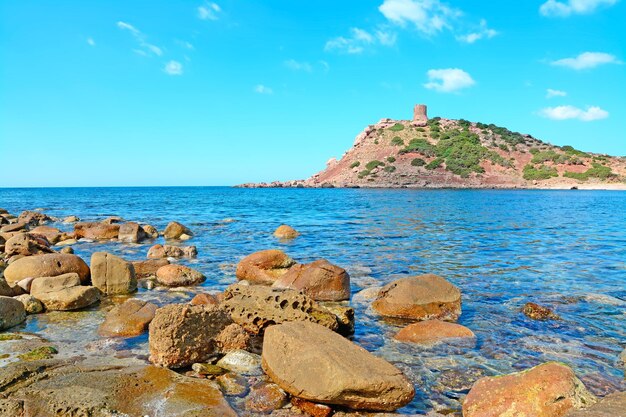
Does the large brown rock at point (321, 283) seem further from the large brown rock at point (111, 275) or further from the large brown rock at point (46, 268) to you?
the large brown rock at point (46, 268)

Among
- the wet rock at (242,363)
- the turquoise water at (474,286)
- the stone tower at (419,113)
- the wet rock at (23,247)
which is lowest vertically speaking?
the turquoise water at (474,286)

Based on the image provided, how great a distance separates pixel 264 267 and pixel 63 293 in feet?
16.4

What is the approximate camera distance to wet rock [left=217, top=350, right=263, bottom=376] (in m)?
5.94

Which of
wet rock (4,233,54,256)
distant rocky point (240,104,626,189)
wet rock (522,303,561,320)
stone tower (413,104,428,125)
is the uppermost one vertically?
stone tower (413,104,428,125)

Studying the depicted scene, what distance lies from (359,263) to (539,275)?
5543 mm

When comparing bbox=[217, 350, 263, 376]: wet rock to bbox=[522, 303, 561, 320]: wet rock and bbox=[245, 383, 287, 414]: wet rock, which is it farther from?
bbox=[522, 303, 561, 320]: wet rock

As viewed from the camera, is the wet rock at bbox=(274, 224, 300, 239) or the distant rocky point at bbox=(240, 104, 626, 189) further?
the distant rocky point at bbox=(240, 104, 626, 189)

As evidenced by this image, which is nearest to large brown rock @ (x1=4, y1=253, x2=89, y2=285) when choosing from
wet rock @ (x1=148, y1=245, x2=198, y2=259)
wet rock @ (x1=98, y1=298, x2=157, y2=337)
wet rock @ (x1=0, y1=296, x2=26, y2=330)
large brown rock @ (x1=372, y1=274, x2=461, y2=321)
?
wet rock @ (x1=0, y1=296, x2=26, y2=330)

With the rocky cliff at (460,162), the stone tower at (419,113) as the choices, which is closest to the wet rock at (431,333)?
the rocky cliff at (460,162)

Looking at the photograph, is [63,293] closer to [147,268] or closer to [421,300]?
[147,268]

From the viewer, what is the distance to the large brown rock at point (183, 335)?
20.0 ft

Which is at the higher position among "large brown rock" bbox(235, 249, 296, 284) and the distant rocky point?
the distant rocky point

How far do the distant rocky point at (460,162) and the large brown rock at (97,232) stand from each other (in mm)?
93230

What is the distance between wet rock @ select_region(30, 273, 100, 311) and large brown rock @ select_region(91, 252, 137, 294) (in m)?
0.47
